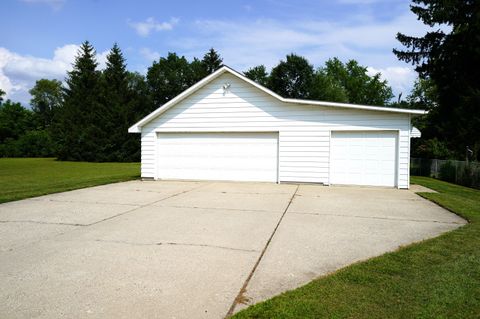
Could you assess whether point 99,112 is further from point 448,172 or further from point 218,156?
point 448,172

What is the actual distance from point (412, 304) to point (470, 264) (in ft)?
5.54

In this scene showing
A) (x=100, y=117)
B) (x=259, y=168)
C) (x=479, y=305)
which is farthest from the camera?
(x=100, y=117)

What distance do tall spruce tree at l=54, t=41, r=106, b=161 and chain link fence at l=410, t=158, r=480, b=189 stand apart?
28449 mm

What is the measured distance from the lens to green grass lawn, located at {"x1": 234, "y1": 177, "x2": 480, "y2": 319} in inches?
121

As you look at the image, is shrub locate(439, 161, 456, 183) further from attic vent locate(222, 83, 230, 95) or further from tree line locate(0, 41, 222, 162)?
tree line locate(0, 41, 222, 162)

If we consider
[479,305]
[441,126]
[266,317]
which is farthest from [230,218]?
[441,126]

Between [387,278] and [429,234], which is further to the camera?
[429,234]

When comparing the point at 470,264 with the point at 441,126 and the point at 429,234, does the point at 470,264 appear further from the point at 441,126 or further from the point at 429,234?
the point at 441,126

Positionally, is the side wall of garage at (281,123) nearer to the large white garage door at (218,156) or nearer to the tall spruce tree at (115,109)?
the large white garage door at (218,156)

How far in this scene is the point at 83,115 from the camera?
36344 mm

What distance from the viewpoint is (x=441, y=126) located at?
813 inches

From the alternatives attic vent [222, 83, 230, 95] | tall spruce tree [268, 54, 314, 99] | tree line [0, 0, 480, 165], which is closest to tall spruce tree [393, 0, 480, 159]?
tree line [0, 0, 480, 165]

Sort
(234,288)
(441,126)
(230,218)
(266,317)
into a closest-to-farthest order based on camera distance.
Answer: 1. (266,317)
2. (234,288)
3. (230,218)
4. (441,126)

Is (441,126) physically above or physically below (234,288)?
above
